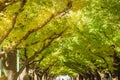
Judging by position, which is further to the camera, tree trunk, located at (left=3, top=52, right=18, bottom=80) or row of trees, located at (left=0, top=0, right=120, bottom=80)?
tree trunk, located at (left=3, top=52, right=18, bottom=80)

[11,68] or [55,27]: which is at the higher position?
[55,27]

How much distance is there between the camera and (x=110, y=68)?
28438 mm

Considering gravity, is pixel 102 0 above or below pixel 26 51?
above

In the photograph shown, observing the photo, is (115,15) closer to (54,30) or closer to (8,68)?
(54,30)

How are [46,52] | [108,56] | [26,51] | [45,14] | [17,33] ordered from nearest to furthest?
[45,14] < [17,33] < [26,51] < [46,52] < [108,56]

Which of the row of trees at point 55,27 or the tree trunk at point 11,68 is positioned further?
the tree trunk at point 11,68

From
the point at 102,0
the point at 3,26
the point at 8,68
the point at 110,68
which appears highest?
the point at 3,26

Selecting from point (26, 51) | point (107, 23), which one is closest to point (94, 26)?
point (107, 23)

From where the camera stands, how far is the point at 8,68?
1883 cm

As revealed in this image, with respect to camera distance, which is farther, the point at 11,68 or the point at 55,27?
the point at 11,68

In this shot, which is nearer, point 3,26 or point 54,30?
point 3,26

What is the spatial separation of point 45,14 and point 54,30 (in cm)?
441

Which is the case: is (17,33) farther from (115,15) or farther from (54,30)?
(115,15)

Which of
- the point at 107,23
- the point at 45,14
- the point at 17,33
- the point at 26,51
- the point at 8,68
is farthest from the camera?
the point at 26,51
